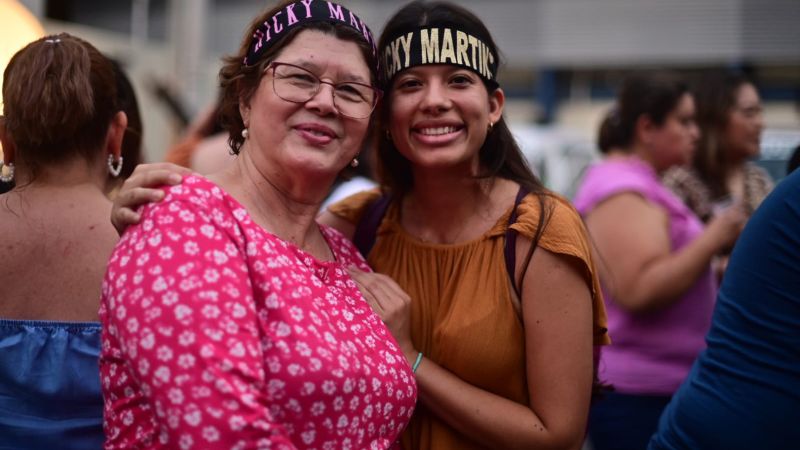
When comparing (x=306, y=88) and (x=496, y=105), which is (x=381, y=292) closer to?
(x=306, y=88)

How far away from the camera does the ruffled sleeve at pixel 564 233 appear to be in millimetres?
2182

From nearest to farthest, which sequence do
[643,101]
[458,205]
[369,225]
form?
[458,205] < [369,225] < [643,101]

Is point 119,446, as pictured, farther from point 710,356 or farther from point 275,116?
point 710,356

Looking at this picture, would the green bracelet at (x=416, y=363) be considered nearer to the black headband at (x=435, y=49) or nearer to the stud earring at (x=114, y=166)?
the black headband at (x=435, y=49)

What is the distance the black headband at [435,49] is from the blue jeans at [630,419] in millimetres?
1610

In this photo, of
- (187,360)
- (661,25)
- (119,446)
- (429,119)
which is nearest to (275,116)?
(429,119)

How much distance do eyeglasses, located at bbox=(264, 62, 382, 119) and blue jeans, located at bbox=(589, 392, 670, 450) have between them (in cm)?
182

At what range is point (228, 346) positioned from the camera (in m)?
1.57

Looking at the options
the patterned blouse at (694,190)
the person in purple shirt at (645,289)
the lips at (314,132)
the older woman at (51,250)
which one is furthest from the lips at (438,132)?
the patterned blouse at (694,190)

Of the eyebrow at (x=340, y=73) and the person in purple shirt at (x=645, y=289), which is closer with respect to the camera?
the eyebrow at (x=340, y=73)

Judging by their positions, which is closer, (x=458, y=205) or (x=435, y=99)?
(x=435, y=99)

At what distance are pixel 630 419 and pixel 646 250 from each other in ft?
2.27

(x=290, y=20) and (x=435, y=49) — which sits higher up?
(x=290, y=20)

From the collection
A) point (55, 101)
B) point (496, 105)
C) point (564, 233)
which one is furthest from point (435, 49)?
point (55, 101)
